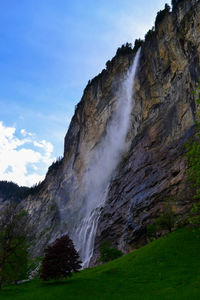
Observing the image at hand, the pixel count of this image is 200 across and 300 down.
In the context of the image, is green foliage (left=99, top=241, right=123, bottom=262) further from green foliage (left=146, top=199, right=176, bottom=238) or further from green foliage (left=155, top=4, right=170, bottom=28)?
green foliage (left=155, top=4, right=170, bottom=28)

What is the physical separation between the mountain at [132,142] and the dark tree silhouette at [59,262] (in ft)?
59.2

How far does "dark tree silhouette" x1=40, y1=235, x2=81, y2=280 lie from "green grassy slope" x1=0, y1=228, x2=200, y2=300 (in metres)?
1.21

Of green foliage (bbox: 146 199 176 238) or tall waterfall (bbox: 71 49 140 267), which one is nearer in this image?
green foliage (bbox: 146 199 176 238)

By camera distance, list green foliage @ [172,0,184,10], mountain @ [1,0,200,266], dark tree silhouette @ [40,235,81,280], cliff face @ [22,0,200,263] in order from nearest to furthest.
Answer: dark tree silhouette @ [40,235,81,280]
cliff face @ [22,0,200,263]
mountain @ [1,0,200,266]
green foliage @ [172,0,184,10]

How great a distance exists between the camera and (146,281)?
62.8 ft

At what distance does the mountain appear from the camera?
4234 centimetres

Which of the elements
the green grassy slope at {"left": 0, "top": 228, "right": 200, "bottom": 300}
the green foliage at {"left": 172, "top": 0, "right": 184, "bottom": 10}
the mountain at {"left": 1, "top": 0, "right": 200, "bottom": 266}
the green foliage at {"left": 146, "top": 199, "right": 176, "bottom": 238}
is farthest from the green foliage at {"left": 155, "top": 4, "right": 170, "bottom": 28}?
the green grassy slope at {"left": 0, "top": 228, "right": 200, "bottom": 300}

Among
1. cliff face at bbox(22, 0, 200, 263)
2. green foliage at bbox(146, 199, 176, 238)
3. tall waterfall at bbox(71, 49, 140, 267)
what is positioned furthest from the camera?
tall waterfall at bbox(71, 49, 140, 267)

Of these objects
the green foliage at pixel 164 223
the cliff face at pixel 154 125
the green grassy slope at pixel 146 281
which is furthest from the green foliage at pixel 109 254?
the green grassy slope at pixel 146 281

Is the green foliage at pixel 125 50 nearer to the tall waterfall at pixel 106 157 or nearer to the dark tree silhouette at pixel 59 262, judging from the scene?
the tall waterfall at pixel 106 157

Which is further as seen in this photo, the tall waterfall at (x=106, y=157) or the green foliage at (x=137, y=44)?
the green foliage at (x=137, y=44)

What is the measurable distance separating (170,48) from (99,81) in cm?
3305

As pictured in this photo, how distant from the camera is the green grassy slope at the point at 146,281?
15898mm

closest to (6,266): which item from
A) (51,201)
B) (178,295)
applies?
(178,295)
